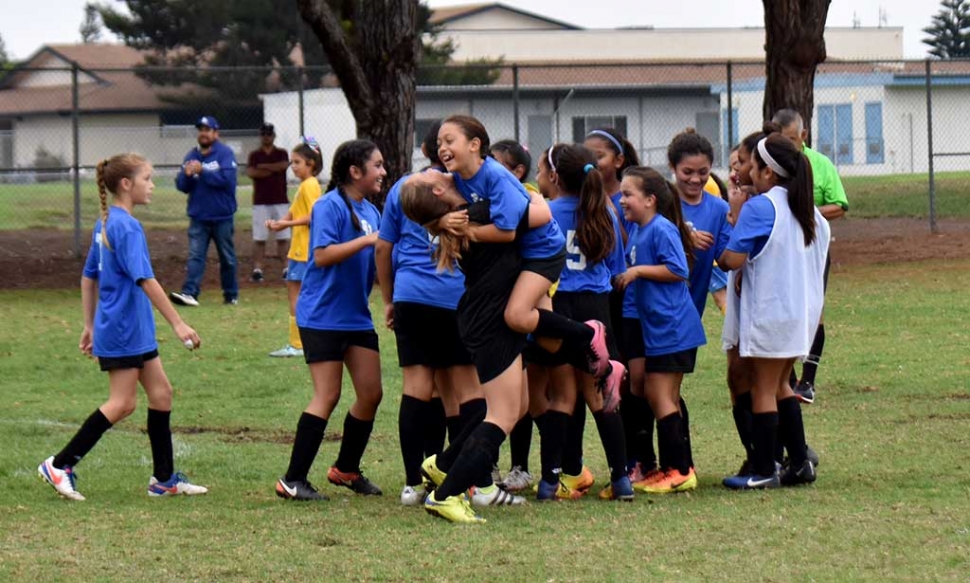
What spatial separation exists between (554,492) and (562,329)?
37.4 inches

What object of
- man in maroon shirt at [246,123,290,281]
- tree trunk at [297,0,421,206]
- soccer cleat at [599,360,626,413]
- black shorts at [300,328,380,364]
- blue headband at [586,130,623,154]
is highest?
tree trunk at [297,0,421,206]

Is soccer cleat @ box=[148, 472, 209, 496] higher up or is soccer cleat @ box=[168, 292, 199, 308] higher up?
soccer cleat @ box=[168, 292, 199, 308]

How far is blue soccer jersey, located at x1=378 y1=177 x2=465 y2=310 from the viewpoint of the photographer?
6809mm

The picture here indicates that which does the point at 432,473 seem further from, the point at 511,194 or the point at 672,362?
the point at 511,194

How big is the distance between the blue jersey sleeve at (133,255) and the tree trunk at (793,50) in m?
12.5

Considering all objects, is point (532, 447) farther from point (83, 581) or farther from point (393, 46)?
point (393, 46)

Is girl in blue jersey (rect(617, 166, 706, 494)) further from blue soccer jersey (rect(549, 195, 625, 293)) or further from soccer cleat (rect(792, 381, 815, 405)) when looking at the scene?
soccer cleat (rect(792, 381, 815, 405))

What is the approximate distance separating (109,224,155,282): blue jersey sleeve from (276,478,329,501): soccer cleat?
1186 mm

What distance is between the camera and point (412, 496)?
696 centimetres

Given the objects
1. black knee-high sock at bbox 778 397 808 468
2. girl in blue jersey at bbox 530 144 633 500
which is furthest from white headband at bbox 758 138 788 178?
black knee-high sock at bbox 778 397 808 468

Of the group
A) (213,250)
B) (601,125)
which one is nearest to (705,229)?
(213,250)

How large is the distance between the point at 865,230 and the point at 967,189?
250 inches

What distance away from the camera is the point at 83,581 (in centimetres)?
546

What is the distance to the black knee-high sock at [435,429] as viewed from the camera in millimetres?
7414
